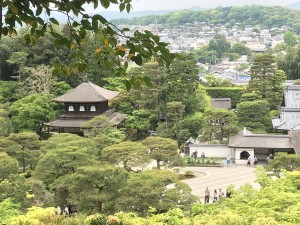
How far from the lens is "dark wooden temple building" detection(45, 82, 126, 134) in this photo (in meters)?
28.0

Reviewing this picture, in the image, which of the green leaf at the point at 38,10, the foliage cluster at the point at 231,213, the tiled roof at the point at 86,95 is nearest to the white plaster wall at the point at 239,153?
the tiled roof at the point at 86,95

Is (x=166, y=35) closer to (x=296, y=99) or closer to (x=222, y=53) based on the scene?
(x=222, y=53)

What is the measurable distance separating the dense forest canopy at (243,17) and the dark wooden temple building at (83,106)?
14280 cm

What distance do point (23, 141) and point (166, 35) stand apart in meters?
152

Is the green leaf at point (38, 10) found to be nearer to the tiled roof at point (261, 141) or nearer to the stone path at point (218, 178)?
the stone path at point (218, 178)

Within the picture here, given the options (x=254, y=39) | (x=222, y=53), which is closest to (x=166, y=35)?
(x=254, y=39)

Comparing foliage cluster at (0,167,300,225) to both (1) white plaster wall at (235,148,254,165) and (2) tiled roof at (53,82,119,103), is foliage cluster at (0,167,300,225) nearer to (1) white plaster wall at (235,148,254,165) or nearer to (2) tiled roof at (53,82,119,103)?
(1) white plaster wall at (235,148,254,165)

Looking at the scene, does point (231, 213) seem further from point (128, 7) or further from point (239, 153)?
point (239, 153)

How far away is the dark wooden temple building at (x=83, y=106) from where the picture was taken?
28047 mm

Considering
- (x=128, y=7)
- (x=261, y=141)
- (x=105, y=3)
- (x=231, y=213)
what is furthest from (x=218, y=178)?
(x=105, y=3)

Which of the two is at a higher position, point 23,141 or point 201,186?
point 23,141

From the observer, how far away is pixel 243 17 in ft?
605

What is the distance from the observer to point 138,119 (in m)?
28.6

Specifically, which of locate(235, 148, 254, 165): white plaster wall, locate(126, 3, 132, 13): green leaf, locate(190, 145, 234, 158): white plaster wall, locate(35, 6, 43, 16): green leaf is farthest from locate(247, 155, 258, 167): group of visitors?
locate(35, 6, 43, 16): green leaf
